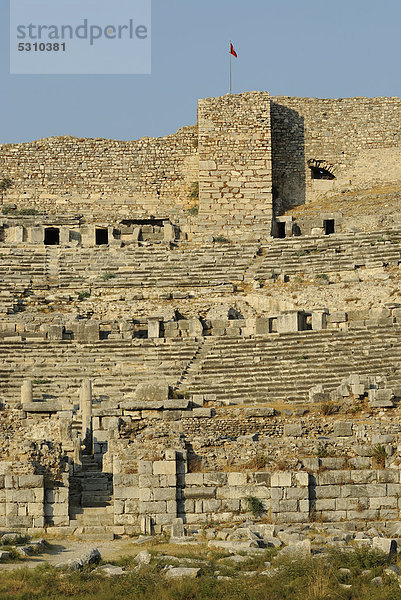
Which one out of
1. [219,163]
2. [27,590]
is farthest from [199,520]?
[219,163]

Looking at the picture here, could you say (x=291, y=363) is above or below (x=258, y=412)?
above

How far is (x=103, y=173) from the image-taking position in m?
44.6

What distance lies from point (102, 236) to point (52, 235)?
1551mm

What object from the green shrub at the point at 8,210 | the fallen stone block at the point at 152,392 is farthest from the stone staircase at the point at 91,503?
the green shrub at the point at 8,210

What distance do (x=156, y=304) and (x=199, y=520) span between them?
16570mm

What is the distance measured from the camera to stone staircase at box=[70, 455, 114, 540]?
61.9 feet

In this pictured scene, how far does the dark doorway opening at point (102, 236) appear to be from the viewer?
4166cm

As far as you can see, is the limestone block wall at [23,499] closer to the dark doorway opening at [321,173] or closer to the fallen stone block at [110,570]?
the fallen stone block at [110,570]

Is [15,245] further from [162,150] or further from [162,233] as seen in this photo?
Answer: [162,150]

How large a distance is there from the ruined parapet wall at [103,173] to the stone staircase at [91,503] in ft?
72.8

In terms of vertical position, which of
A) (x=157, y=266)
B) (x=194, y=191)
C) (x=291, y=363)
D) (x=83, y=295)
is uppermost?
(x=194, y=191)

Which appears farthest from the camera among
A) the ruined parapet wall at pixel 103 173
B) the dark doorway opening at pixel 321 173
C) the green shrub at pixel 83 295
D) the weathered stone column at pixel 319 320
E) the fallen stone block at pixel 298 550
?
the dark doorway opening at pixel 321 173

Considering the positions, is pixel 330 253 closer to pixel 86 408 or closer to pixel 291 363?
pixel 291 363

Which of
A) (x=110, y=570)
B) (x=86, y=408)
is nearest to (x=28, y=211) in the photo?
(x=86, y=408)
